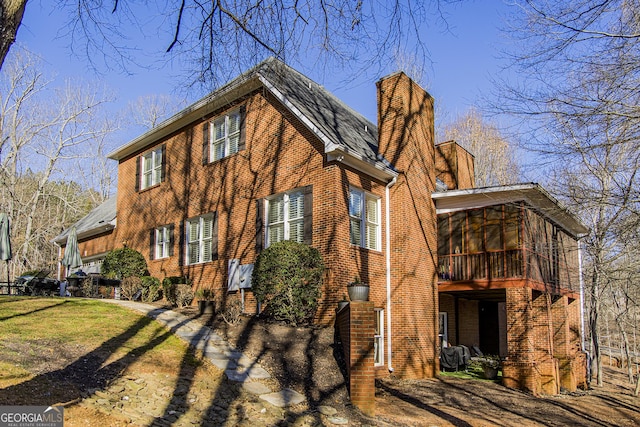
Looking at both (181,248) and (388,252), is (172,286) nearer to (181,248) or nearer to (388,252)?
(181,248)

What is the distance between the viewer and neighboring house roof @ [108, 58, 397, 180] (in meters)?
12.8

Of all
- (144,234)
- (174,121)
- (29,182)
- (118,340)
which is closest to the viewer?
(118,340)

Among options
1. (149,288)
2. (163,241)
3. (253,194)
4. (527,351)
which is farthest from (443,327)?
(163,241)

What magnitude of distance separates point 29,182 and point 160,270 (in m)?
27.0

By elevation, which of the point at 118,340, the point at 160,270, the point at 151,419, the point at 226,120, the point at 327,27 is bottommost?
the point at 151,419

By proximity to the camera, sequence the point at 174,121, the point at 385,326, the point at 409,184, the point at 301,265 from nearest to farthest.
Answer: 1. the point at 301,265
2. the point at 385,326
3. the point at 409,184
4. the point at 174,121

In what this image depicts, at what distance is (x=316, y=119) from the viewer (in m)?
13.8

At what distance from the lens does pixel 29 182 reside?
39.4 metres

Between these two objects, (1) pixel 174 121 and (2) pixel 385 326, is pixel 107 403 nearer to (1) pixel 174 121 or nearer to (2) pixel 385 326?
(2) pixel 385 326

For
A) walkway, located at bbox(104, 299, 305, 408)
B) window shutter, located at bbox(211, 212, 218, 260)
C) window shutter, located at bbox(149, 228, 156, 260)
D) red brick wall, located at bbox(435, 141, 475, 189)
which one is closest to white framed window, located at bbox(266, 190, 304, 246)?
window shutter, located at bbox(211, 212, 218, 260)

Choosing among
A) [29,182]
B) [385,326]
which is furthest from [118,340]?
[29,182]

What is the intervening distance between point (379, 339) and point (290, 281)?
9.58ft

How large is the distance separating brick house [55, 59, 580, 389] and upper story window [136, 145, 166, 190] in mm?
565

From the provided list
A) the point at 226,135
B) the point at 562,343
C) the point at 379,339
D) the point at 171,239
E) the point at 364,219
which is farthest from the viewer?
the point at 171,239
